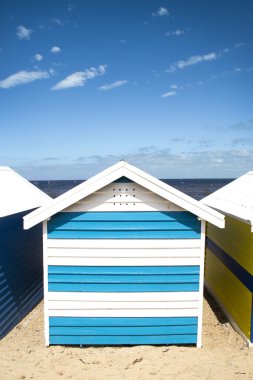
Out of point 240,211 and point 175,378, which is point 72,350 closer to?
point 175,378

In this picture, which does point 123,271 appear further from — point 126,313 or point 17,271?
point 17,271

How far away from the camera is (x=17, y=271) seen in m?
7.88

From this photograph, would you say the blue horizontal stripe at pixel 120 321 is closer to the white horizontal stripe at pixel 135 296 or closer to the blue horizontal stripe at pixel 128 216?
the white horizontal stripe at pixel 135 296

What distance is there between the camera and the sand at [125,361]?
5.56m

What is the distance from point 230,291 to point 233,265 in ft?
2.57

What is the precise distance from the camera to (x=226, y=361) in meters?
6.04

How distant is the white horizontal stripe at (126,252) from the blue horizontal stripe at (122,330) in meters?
1.41

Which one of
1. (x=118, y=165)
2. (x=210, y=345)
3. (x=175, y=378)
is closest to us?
(x=175, y=378)

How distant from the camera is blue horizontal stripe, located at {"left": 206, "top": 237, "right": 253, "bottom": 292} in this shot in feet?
21.7

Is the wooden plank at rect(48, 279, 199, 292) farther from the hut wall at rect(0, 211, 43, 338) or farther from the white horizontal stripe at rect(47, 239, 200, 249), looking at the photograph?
the hut wall at rect(0, 211, 43, 338)

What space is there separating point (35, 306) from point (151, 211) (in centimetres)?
511

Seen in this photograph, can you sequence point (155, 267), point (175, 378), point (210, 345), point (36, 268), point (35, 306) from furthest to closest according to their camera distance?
point (36, 268) → point (35, 306) → point (210, 345) → point (155, 267) → point (175, 378)

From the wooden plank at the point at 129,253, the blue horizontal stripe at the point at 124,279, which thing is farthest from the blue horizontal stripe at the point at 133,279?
the wooden plank at the point at 129,253

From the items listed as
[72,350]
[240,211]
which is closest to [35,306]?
[72,350]
